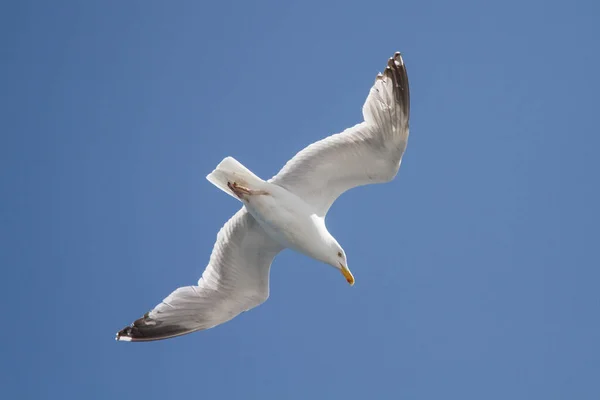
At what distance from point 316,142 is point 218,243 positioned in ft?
6.15

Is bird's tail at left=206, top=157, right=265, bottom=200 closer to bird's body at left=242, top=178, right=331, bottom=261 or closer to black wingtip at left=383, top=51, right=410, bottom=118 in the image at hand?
bird's body at left=242, top=178, right=331, bottom=261

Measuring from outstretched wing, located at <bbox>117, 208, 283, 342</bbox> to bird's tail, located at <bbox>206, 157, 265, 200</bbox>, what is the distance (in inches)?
22.5

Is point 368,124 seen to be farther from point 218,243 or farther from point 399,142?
point 218,243

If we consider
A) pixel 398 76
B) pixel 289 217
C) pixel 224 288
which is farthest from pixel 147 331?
pixel 398 76

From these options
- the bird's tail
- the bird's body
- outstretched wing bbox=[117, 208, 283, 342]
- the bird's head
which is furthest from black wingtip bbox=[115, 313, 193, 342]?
the bird's head

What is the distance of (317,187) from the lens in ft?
37.4

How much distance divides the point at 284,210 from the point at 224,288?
4.76 feet

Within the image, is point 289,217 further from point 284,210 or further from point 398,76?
point 398,76

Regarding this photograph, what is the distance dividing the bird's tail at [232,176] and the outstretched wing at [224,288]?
573 mm

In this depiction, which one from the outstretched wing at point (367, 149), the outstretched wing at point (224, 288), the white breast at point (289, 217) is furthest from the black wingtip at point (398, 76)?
the outstretched wing at point (224, 288)

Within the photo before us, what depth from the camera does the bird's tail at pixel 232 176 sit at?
1110 cm

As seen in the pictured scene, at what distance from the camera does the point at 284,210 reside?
11.2m

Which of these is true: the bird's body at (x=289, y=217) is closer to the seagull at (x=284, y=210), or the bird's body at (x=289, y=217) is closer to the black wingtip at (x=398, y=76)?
the seagull at (x=284, y=210)

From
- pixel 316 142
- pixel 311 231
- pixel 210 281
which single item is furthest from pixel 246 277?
pixel 316 142
